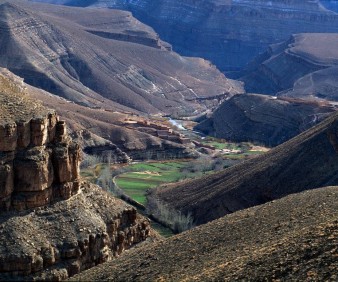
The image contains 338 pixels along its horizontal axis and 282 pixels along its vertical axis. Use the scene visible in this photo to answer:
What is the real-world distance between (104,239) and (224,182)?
28280 mm

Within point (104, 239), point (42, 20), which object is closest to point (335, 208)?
point (104, 239)

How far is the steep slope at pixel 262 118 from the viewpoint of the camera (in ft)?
357

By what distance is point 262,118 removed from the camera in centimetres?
11669

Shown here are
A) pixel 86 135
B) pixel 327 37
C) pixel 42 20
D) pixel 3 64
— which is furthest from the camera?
pixel 327 37

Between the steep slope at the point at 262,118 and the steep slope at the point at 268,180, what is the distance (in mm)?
40005

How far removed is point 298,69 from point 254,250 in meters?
143

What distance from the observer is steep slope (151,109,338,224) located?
58.7 m

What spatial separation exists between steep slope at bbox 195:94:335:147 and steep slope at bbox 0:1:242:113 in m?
16.2

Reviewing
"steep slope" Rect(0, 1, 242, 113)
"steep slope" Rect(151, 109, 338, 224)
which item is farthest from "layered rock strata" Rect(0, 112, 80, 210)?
"steep slope" Rect(0, 1, 242, 113)

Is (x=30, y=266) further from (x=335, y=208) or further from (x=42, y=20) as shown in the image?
(x=42, y=20)

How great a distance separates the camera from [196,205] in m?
60.4

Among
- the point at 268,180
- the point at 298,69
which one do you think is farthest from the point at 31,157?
the point at 298,69

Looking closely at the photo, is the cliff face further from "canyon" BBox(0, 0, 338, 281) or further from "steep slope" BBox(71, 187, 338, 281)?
"steep slope" BBox(71, 187, 338, 281)

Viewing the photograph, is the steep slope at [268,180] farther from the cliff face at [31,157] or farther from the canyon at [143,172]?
the cliff face at [31,157]
